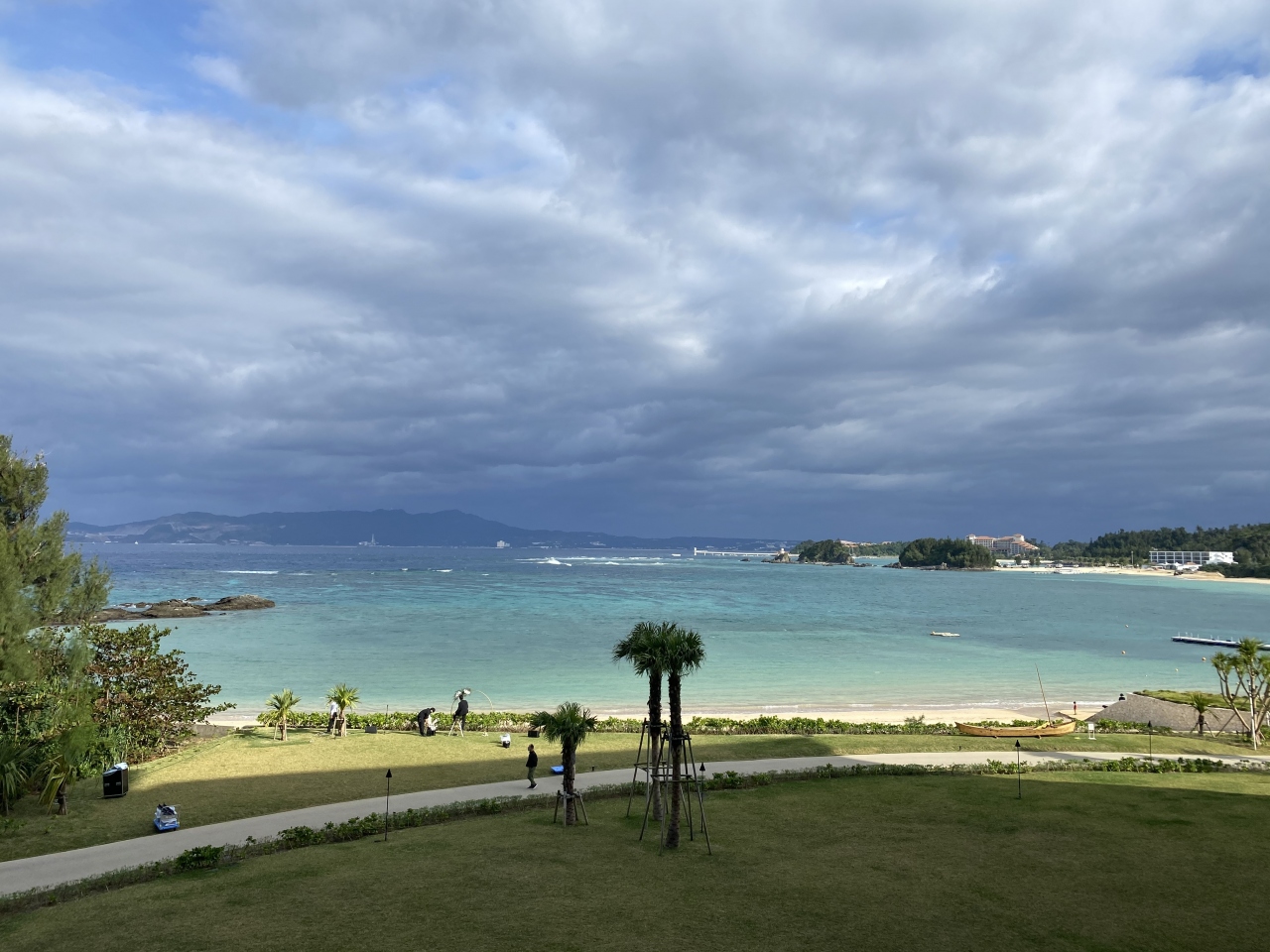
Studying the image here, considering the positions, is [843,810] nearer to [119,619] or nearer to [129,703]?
[129,703]

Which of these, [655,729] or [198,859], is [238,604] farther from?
[655,729]

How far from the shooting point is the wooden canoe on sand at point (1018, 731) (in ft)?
98.7

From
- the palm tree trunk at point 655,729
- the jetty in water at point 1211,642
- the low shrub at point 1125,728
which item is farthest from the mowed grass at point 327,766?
the jetty in water at point 1211,642

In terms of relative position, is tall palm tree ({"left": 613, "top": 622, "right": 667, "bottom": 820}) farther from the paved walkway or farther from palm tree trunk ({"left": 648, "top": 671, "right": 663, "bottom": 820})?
the paved walkway

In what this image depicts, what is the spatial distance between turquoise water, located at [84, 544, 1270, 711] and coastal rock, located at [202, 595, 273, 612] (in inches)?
108

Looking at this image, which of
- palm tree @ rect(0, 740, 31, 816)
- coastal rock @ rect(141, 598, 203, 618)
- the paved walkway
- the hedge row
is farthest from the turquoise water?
palm tree @ rect(0, 740, 31, 816)

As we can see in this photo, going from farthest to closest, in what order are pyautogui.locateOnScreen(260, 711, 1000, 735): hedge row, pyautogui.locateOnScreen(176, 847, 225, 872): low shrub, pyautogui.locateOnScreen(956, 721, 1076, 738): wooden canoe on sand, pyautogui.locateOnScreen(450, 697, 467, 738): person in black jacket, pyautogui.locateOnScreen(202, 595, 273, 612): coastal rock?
pyautogui.locateOnScreen(202, 595, 273, 612): coastal rock, pyautogui.locateOnScreen(956, 721, 1076, 738): wooden canoe on sand, pyautogui.locateOnScreen(260, 711, 1000, 735): hedge row, pyautogui.locateOnScreen(450, 697, 467, 738): person in black jacket, pyautogui.locateOnScreen(176, 847, 225, 872): low shrub

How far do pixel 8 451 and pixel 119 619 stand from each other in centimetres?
5867

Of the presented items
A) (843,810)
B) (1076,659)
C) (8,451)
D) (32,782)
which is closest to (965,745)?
(843,810)

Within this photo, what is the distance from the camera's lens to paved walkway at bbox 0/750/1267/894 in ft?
48.5

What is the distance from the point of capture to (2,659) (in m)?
22.0

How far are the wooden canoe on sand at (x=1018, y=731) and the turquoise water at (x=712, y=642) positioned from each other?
37.6ft

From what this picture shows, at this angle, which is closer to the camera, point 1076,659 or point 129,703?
point 129,703

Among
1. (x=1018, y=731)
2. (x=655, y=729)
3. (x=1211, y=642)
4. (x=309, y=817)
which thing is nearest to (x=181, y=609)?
(x=309, y=817)
